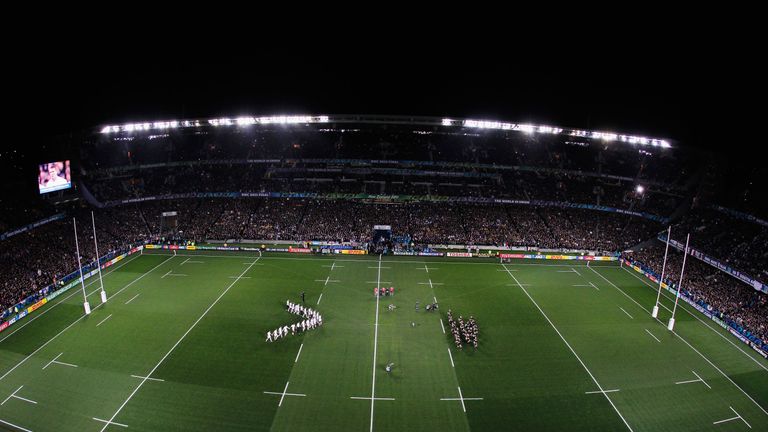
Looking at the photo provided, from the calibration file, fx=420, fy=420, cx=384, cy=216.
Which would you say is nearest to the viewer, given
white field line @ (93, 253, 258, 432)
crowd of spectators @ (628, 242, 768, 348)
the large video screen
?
white field line @ (93, 253, 258, 432)

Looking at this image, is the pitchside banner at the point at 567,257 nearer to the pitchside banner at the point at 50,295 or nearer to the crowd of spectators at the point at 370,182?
the crowd of spectators at the point at 370,182

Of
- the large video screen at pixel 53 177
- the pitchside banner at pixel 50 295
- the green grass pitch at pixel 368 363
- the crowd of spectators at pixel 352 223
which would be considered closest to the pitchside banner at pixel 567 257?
the crowd of spectators at pixel 352 223

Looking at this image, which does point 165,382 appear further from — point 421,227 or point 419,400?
point 421,227

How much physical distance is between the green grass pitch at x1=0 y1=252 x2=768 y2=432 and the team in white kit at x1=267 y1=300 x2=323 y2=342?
0.63 meters

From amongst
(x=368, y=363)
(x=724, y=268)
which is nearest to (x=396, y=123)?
(x=368, y=363)

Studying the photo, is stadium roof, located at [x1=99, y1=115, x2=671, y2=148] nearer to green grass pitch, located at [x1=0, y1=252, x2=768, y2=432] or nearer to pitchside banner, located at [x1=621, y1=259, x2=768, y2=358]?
pitchside banner, located at [x1=621, y1=259, x2=768, y2=358]

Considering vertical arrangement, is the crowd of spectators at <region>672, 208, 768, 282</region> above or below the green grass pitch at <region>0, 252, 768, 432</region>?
above

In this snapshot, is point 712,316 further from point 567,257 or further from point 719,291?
point 567,257

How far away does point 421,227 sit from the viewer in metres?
51.7

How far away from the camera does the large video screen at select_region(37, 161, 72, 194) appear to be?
40.8m

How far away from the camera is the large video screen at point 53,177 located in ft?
134

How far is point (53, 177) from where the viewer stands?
137ft

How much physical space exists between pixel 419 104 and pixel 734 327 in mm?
36286

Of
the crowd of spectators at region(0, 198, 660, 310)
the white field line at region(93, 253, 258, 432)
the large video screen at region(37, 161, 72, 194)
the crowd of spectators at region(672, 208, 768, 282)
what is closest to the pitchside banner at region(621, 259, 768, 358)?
the crowd of spectators at region(672, 208, 768, 282)
